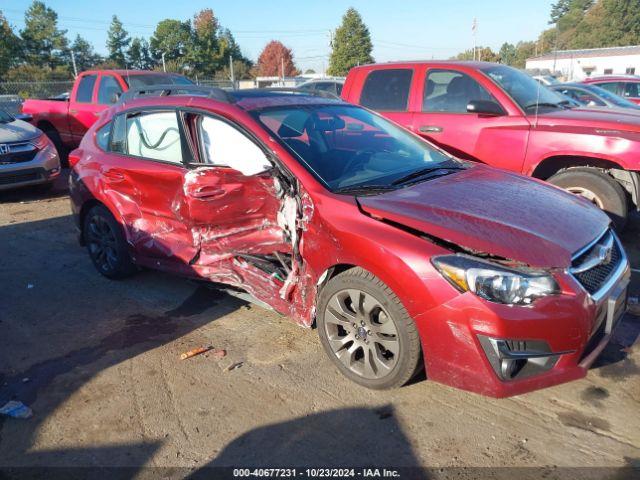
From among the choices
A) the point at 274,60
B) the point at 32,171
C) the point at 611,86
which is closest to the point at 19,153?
the point at 32,171

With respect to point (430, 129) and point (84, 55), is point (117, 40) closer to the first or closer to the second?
point (84, 55)

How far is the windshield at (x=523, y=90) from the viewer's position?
213 inches

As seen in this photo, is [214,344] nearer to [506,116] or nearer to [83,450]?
[83,450]

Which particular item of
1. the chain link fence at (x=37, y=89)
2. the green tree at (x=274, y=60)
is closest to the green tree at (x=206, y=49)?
the green tree at (x=274, y=60)

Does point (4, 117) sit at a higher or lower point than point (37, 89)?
lower

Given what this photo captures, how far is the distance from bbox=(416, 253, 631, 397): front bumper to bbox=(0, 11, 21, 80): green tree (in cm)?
4799

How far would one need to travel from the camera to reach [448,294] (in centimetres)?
253

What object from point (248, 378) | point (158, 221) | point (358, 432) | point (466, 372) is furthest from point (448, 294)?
point (158, 221)

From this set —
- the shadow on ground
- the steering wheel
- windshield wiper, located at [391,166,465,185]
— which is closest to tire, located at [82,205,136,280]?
the shadow on ground

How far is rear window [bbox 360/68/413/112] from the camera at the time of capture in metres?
6.06

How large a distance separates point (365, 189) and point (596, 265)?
1413 mm

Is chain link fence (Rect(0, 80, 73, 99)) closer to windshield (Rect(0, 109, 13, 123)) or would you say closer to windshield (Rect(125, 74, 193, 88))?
windshield (Rect(0, 109, 13, 123))

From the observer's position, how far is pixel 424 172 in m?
3.62

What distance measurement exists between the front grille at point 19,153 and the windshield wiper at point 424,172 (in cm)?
742
